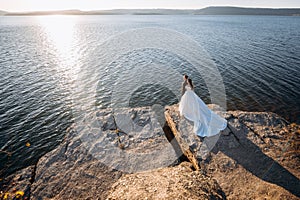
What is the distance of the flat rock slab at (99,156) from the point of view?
33.5 ft

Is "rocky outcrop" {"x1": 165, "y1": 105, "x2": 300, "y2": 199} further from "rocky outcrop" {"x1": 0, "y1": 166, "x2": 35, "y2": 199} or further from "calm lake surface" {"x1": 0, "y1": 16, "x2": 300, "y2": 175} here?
"rocky outcrop" {"x1": 0, "y1": 166, "x2": 35, "y2": 199}

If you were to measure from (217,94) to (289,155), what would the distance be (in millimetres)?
11130

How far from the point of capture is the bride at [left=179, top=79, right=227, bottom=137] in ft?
42.4

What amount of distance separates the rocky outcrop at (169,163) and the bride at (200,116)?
47 centimetres

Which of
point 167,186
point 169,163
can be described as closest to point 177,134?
point 169,163

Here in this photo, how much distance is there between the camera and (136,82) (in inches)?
969

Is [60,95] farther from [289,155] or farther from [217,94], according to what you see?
[289,155]

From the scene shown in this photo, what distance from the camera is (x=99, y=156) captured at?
1210cm

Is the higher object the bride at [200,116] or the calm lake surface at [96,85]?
the bride at [200,116]

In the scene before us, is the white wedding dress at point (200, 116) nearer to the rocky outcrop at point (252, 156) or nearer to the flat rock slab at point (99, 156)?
the rocky outcrop at point (252, 156)

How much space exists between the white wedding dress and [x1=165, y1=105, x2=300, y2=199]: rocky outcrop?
1.49ft

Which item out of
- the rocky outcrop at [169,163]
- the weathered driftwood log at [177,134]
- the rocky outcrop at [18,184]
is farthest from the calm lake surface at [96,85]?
the weathered driftwood log at [177,134]

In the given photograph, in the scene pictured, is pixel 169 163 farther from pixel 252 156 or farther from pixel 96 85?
pixel 96 85

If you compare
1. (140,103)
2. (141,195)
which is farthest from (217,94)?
(141,195)
